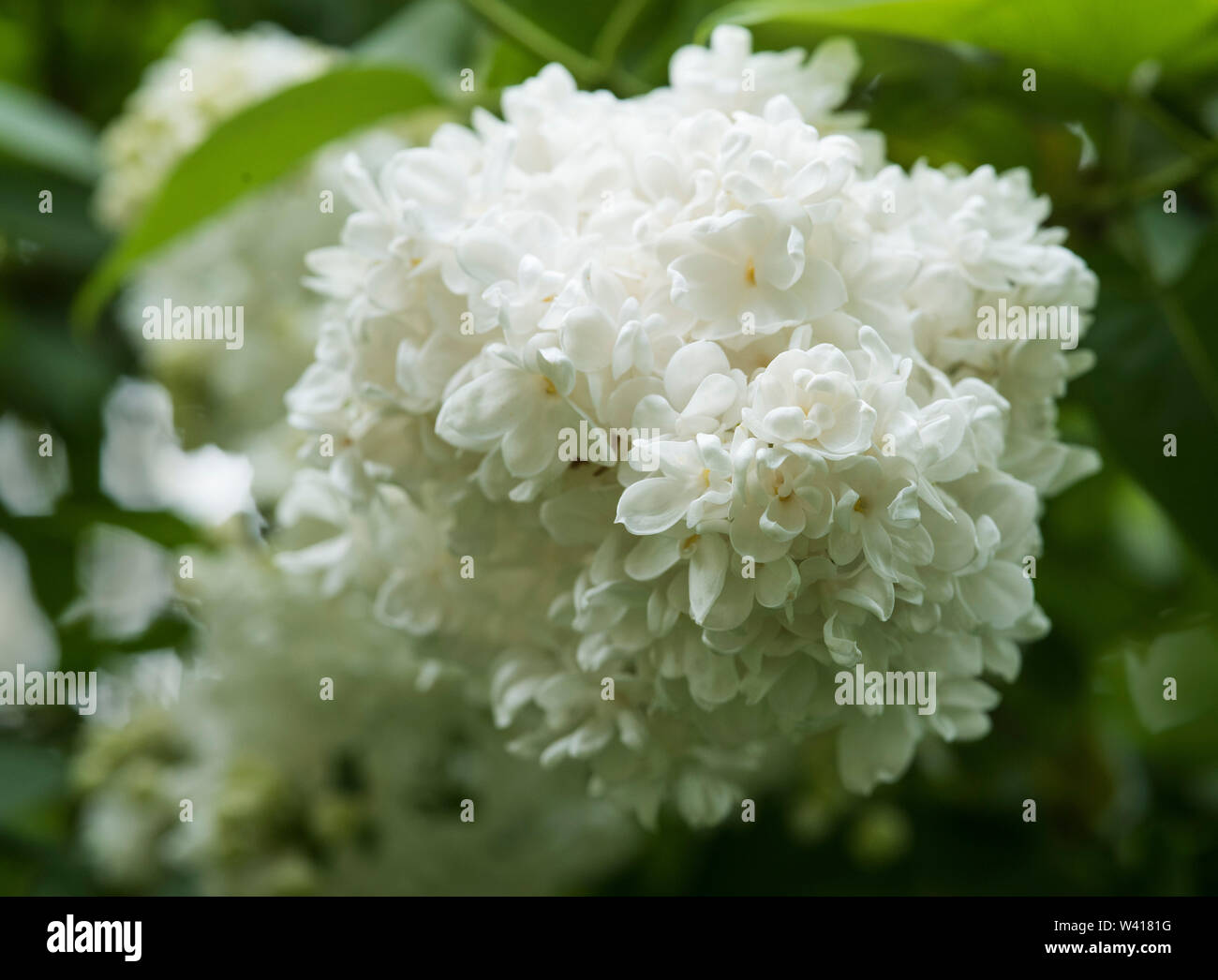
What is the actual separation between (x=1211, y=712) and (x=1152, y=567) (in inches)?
13.9

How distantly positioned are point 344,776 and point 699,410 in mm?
950

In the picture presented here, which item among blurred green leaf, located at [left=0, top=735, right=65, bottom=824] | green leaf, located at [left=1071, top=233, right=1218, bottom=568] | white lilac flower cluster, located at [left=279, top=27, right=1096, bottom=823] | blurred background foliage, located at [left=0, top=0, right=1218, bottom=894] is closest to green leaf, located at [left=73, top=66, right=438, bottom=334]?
blurred background foliage, located at [left=0, top=0, right=1218, bottom=894]

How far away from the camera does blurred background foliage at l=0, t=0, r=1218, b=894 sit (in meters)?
0.93

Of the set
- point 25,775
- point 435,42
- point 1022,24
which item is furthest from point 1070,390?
point 25,775

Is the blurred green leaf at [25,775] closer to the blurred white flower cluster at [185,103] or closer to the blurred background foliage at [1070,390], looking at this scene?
the blurred background foliage at [1070,390]

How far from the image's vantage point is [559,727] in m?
0.74

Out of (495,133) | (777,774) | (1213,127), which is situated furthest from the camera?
(777,774)

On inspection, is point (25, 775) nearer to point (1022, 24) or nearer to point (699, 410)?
point (699, 410)

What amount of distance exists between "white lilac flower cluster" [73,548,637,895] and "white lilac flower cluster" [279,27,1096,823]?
49 centimetres

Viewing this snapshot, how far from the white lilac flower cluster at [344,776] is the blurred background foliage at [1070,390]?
0.14 metres

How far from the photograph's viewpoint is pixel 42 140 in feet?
4.66

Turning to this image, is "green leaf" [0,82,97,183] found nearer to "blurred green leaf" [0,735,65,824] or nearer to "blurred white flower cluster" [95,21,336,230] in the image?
"blurred white flower cluster" [95,21,336,230]

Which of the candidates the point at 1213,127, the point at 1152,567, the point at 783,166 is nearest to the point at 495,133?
the point at 783,166

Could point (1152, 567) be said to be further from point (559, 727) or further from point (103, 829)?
point (103, 829)
